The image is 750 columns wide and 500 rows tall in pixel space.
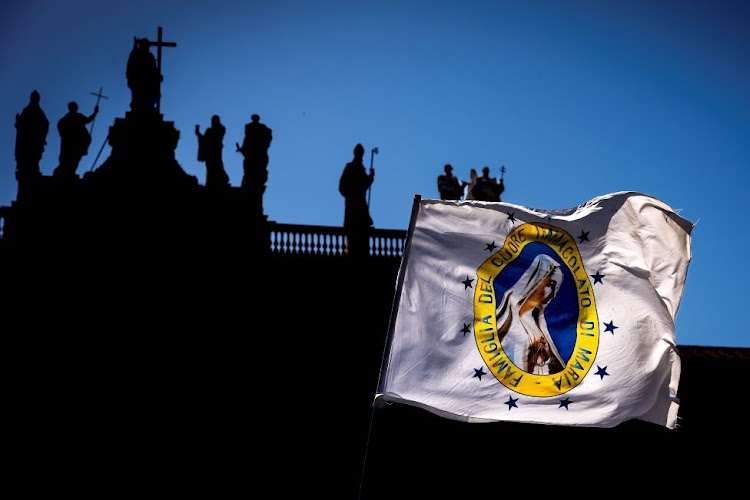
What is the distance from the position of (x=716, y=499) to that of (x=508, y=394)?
11650 millimetres

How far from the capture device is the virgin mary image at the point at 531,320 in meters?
10.5

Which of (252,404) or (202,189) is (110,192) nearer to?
(202,189)

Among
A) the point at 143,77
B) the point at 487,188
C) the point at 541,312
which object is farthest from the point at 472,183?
the point at 541,312

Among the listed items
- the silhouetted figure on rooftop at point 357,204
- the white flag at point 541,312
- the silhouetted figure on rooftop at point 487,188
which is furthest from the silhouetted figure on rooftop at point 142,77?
the white flag at point 541,312

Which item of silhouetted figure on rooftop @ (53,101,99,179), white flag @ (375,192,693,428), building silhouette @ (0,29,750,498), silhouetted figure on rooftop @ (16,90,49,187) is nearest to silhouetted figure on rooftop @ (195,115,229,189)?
building silhouette @ (0,29,750,498)

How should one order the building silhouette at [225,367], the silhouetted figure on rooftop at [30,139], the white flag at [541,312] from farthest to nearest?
the silhouetted figure on rooftop at [30,139] → the building silhouette at [225,367] → the white flag at [541,312]

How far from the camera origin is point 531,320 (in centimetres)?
1070

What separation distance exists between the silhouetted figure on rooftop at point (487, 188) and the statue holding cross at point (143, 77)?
6.74 m

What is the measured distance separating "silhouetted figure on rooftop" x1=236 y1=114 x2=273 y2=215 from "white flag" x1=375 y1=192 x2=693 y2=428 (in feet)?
40.6

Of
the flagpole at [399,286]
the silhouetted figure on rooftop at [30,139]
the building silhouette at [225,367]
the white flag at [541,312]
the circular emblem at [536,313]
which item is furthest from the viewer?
the silhouetted figure on rooftop at [30,139]

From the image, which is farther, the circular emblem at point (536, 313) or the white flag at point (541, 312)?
the circular emblem at point (536, 313)

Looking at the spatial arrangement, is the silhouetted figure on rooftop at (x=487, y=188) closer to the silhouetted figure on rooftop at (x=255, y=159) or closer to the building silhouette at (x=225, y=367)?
the building silhouette at (x=225, y=367)

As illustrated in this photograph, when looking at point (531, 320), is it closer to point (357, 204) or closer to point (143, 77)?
point (357, 204)

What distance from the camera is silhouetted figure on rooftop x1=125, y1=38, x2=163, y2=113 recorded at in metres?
23.3
